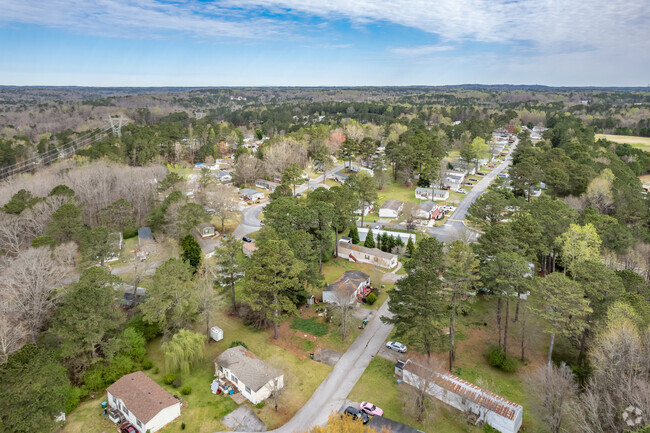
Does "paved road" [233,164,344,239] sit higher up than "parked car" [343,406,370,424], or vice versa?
"paved road" [233,164,344,239]

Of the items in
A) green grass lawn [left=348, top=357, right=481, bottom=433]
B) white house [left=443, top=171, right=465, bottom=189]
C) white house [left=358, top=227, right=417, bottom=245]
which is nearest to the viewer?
green grass lawn [left=348, top=357, right=481, bottom=433]

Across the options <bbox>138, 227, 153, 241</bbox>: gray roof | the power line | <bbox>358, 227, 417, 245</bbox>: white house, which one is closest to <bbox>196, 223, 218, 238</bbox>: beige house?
<bbox>138, 227, 153, 241</bbox>: gray roof

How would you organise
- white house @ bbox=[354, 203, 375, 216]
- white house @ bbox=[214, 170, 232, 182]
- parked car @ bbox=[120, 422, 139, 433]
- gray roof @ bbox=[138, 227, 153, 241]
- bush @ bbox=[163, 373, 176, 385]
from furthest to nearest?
1. white house @ bbox=[214, 170, 232, 182]
2. white house @ bbox=[354, 203, 375, 216]
3. gray roof @ bbox=[138, 227, 153, 241]
4. bush @ bbox=[163, 373, 176, 385]
5. parked car @ bbox=[120, 422, 139, 433]

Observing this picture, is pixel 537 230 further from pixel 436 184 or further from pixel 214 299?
pixel 436 184

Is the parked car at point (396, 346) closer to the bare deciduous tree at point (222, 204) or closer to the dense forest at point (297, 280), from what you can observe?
the dense forest at point (297, 280)

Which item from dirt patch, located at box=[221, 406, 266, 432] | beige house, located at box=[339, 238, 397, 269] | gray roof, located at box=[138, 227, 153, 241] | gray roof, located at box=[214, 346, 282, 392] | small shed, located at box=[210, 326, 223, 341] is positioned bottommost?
dirt patch, located at box=[221, 406, 266, 432]

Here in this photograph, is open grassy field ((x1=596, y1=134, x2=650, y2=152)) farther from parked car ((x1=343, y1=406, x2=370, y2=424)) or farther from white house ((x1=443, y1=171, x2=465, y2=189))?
parked car ((x1=343, y1=406, x2=370, y2=424))

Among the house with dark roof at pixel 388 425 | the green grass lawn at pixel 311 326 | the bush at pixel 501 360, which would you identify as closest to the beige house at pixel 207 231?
the green grass lawn at pixel 311 326
